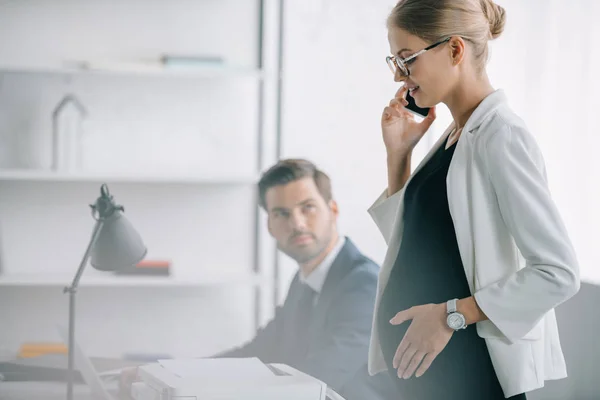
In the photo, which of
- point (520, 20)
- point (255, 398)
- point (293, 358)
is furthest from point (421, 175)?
point (520, 20)

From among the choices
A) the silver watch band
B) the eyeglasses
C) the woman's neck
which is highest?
the eyeglasses

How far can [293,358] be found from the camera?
2.21 meters

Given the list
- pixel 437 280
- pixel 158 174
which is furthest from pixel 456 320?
pixel 158 174

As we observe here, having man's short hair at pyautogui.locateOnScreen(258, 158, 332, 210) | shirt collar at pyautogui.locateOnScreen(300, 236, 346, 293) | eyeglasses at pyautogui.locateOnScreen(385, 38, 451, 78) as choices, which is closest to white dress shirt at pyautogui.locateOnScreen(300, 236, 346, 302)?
shirt collar at pyautogui.locateOnScreen(300, 236, 346, 293)

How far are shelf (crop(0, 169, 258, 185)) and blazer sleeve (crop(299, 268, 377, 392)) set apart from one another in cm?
99

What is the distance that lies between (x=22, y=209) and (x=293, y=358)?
142 cm

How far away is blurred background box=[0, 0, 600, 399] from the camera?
3.00 meters

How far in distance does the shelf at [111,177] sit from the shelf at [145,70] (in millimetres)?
377

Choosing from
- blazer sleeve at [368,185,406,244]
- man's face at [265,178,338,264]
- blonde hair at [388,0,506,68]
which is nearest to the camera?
blonde hair at [388,0,506,68]

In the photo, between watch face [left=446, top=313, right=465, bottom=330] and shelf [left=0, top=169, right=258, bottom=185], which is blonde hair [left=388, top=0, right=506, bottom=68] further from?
shelf [left=0, top=169, right=258, bottom=185]

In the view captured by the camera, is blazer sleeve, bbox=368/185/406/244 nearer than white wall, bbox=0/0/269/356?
Yes

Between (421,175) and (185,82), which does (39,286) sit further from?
(421,175)

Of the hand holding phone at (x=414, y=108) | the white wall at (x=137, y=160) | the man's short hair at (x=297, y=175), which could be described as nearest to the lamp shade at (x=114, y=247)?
the hand holding phone at (x=414, y=108)

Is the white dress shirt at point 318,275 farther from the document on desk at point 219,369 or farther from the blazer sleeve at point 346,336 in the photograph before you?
the document on desk at point 219,369
